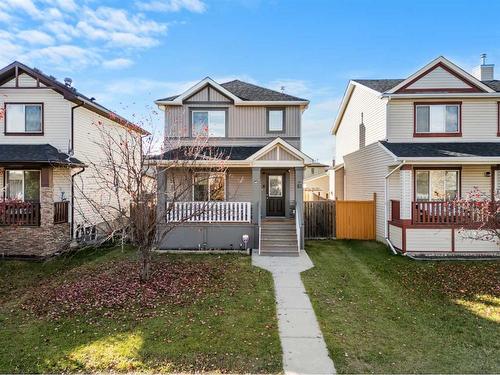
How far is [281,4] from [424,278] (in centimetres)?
1304

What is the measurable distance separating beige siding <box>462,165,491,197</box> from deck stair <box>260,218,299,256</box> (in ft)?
26.8

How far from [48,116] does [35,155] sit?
7.42 ft

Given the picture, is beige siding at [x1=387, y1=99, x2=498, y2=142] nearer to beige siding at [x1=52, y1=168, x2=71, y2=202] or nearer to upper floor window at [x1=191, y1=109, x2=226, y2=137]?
upper floor window at [x1=191, y1=109, x2=226, y2=137]

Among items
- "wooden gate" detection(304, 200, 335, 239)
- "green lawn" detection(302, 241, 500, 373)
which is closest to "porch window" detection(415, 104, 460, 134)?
"wooden gate" detection(304, 200, 335, 239)

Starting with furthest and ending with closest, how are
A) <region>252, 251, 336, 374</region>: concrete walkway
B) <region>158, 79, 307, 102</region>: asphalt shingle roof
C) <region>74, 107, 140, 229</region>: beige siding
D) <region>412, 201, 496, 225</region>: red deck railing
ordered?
<region>158, 79, 307, 102</region>: asphalt shingle roof < <region>74, 107, 140, 229</region>: beige siding < <region>412, 201, 496, 225</region>: red deck railing < <region>252, 251, 336, 374</region>: concrete walkway

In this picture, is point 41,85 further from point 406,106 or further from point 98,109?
point 406,106

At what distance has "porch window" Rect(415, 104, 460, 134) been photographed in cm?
1557

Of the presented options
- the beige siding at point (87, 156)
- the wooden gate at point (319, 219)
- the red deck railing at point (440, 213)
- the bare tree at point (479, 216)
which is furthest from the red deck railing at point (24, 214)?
the bare tree at point (479, 216)

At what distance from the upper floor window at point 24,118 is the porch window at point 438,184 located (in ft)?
59.8

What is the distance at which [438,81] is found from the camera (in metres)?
15.6

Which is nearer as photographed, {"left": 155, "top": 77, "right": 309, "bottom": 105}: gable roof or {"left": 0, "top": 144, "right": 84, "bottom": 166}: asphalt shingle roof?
{"left": 0, "top": 144, "right": 84, "bottom": 166}: asphalt shingle roof

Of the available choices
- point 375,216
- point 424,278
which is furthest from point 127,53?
point 424,278

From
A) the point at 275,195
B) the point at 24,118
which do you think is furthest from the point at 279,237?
the point at 24,118

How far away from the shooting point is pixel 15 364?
5.54 metres
